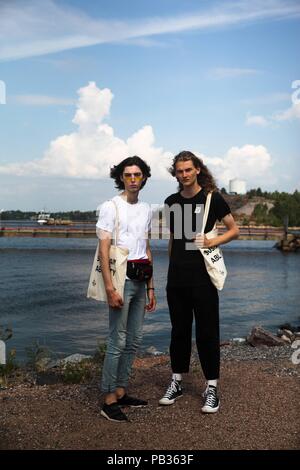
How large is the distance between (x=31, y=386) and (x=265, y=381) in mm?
2758

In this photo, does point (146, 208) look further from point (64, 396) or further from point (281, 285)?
point (281, 285)

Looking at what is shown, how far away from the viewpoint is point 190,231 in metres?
5.20

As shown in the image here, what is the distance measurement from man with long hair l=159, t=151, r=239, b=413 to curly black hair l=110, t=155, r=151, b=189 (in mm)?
288

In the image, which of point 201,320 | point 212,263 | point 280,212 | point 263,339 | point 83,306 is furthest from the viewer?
point 280,212

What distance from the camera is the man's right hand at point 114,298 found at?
15.9 ft

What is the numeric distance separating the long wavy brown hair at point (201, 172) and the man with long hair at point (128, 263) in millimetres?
303

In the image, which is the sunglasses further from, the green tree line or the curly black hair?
the green tree line

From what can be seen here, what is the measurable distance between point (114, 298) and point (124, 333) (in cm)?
39

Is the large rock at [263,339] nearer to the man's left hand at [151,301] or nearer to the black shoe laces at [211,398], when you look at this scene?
the black shoe laces at [211,398]

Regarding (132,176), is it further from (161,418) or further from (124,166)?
(161,418)

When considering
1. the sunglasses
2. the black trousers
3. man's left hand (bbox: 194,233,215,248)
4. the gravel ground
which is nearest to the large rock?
the gravel ground

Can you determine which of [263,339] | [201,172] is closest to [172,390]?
[201,172]

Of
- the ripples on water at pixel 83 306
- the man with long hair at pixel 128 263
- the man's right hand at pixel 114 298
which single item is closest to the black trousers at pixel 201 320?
the man with long hair at pixel 128 263
